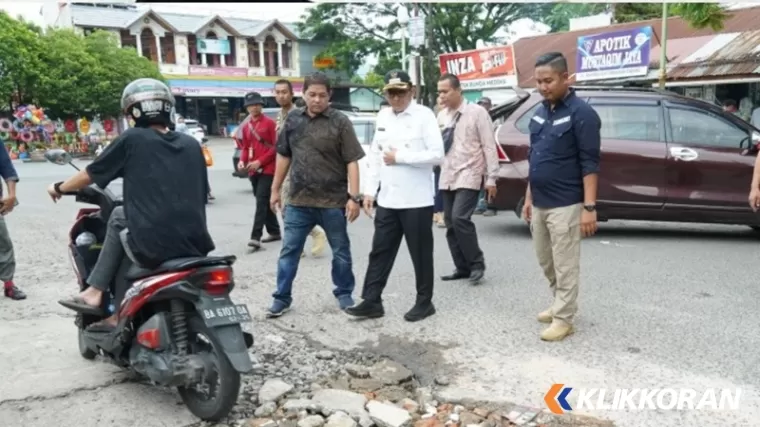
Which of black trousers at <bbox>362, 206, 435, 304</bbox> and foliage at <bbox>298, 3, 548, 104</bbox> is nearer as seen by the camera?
black trousers at <bbox>362, 206, 435, 304</bbox>

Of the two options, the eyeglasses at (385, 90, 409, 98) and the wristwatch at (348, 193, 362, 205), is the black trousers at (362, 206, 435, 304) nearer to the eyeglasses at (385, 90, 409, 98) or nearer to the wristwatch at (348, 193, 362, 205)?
the wristwatch at (348, 193, 362, 205)

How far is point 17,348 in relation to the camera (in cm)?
414

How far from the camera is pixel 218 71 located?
143 feet

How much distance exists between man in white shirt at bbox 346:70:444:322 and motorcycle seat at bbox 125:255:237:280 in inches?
58.4

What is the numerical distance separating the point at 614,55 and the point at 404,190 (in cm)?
1273

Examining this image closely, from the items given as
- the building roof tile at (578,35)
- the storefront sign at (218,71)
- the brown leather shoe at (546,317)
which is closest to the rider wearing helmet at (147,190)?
the brown leather shoe at (546,317)

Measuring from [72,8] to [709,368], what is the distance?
43.5 m

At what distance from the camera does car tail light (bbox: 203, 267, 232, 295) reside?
3.23 m

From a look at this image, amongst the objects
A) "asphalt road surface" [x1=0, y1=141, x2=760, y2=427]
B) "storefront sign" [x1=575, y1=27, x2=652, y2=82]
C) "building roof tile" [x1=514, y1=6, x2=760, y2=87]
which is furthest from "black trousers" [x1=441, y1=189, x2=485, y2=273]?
"storefront sign" [x1=575, y1=27, x2=652, y2=82]

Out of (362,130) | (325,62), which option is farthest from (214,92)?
(362,130)

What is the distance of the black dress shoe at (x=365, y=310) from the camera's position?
15.3 feet

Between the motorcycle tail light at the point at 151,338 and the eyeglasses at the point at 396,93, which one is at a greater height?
the eyeglasses at the point at 396,93

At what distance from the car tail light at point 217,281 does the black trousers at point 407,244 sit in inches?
60.6

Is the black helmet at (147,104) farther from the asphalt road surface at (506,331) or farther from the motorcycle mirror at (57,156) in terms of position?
the asphalt road surface at (506,331)
